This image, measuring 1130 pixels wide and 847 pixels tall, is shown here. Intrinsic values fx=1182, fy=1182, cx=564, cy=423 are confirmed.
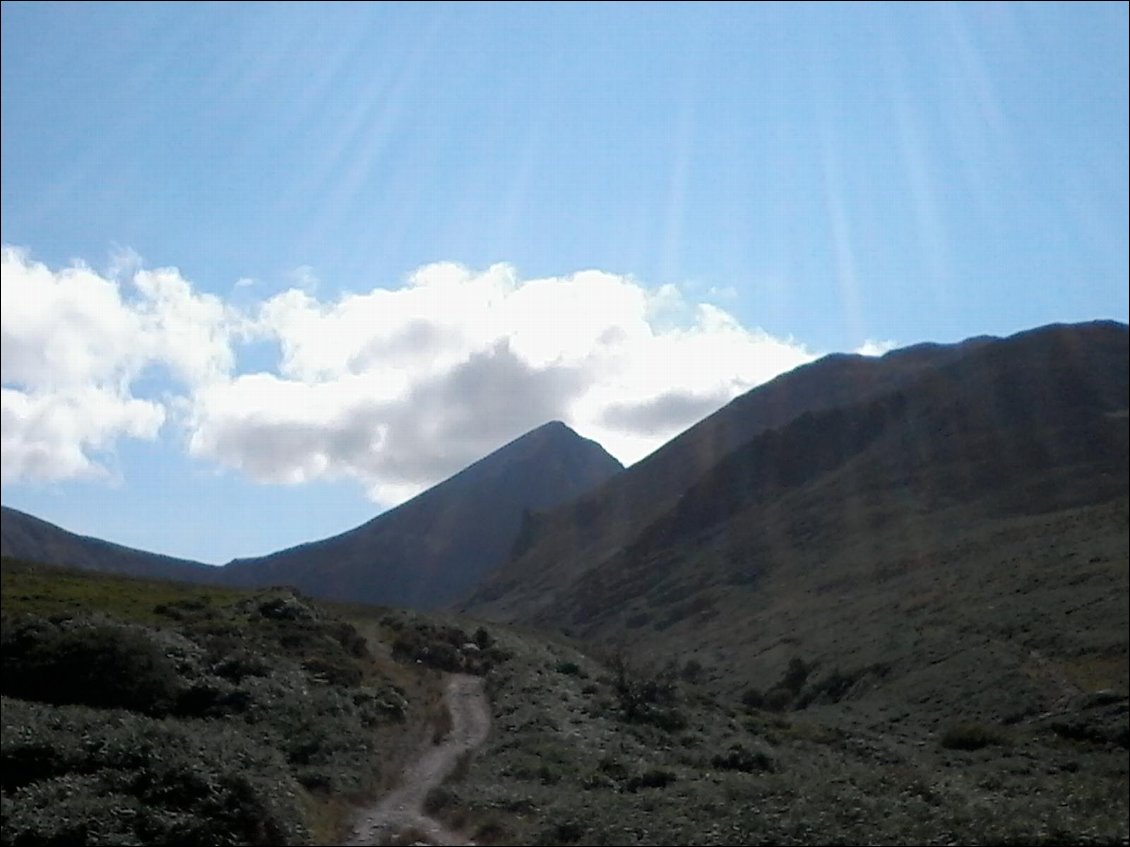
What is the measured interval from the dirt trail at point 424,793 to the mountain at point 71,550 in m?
144

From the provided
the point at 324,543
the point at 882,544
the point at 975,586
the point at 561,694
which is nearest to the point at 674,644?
the point at 882,544

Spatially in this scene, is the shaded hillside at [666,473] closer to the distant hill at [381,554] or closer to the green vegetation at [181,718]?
the distant hill at [381,554]

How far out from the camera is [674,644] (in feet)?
242

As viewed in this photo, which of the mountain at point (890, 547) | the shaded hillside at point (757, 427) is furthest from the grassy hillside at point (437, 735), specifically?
the shaded hillside at point (757, 427)

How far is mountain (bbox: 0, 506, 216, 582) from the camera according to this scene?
167 m

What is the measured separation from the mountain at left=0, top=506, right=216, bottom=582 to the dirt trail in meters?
144

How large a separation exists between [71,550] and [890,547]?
136 meters

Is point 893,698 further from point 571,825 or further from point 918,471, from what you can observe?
point 918,471

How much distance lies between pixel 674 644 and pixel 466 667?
33486 mm

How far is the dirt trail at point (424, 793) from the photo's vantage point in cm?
1772

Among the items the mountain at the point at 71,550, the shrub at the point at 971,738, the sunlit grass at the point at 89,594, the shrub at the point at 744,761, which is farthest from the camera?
the mountain at the point at 71,550

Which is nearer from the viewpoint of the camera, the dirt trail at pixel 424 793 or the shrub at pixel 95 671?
the dirt trail at pixel 424 793

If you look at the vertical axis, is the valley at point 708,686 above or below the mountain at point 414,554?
below

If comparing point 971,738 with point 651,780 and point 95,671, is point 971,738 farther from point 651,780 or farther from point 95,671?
point 95,671
